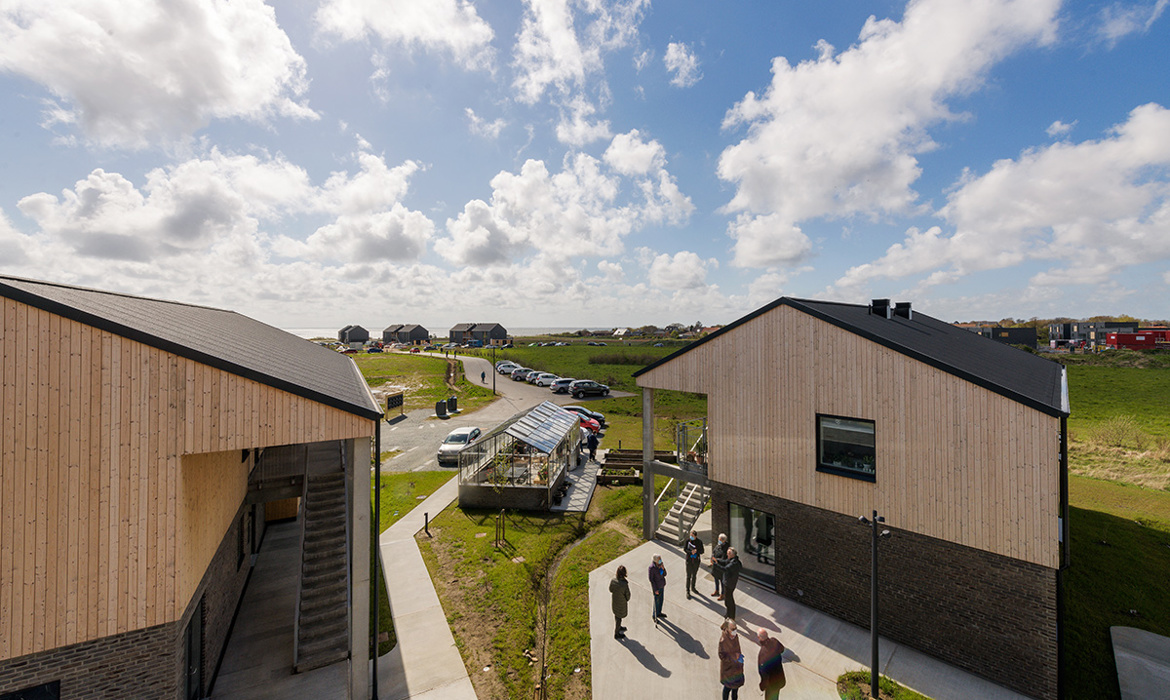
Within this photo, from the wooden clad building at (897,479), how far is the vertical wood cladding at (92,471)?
11.4 m

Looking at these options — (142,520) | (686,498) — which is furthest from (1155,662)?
(142,520)

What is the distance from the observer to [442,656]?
951 cm

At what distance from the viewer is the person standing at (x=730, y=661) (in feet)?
24.7

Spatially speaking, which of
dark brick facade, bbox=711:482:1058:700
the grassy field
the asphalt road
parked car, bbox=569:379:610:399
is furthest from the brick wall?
parked car, bbox=569:379:610:399

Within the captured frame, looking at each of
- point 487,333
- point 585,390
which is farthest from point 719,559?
point 487,333

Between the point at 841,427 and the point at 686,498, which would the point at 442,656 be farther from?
the point at 841,427

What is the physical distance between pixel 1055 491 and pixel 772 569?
691 cm

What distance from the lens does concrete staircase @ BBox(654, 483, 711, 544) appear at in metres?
14.5

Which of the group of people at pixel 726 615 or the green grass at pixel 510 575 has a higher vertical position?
the group of people at pixel 726 615

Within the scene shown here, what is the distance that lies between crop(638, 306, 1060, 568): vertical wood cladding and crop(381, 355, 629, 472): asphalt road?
16.1 metres

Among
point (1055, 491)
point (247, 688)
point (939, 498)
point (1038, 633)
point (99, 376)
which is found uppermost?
point (99, 376)

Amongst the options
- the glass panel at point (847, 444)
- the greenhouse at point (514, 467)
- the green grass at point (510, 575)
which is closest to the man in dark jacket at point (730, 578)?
the glass panel at point (847, 444)

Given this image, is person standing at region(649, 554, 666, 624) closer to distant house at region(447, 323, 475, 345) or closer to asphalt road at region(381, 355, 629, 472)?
asphalt road at region(381, 355, 629, 472)

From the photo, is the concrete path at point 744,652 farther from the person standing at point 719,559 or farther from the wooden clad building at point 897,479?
the wooden clad building at point 897,479
